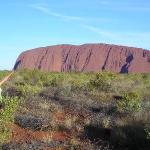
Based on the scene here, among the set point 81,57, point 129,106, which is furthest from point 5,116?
point 81,57

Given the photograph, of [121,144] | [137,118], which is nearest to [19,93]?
[137,118]

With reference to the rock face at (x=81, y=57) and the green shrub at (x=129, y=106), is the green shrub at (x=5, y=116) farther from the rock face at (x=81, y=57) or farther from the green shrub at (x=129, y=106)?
the rock face at (x=81, y=57)

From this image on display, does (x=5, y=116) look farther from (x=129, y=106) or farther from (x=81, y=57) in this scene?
(x=81, y=57)

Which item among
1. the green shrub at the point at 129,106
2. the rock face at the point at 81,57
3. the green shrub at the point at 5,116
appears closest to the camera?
the green shrub at the point at 5,116

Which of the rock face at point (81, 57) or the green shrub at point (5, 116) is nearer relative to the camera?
the green shrub at point (5, 116)

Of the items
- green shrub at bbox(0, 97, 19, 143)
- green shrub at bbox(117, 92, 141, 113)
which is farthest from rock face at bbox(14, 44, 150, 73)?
green shrub at bbox(0, 97, 19, 143)

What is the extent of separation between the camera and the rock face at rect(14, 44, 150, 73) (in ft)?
306

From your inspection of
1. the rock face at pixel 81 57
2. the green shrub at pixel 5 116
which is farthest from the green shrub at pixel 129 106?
the rock face at pixel 81 57

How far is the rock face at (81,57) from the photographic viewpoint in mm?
93250

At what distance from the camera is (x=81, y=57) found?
9788 centimetres

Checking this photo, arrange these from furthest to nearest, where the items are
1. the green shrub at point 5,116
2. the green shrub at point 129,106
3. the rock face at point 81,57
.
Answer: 1. the rock face at point 81,57
2. the green shrub at point 129,106
3. the green shrub at point 5,116

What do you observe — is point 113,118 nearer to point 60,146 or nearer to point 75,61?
point 60,146

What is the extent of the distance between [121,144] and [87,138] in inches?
38.7

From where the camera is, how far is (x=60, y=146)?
1108 centimetres
